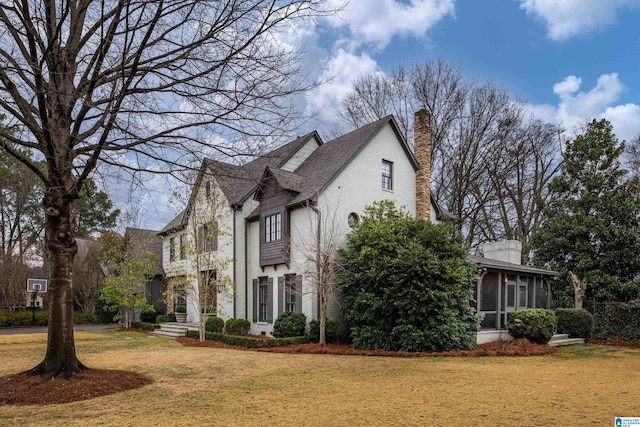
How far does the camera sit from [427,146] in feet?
63.2

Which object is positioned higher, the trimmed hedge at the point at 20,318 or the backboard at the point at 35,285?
the backboard at the point at 35,285

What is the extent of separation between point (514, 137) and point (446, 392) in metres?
22.7

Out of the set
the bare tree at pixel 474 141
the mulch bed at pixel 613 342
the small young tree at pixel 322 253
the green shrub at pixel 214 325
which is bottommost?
the mulch bed at pixel 613 342

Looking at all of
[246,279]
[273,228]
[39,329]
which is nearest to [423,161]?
[273,228]

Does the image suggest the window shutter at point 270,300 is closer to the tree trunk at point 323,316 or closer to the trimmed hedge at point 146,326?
the tree trunk at point 323,316

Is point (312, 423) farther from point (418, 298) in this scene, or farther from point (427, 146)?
point (427, 146)

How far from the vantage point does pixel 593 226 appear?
20.6 m

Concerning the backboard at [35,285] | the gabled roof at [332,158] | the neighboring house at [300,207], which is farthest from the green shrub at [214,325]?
the backboard at [35,285]

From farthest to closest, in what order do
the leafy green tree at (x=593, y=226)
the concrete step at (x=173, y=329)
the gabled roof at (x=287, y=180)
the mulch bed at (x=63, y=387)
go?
the leafy green tree at (x=593, y=226)
the concrete step at (x=173, y=329)
the gabled roof at (x=287, y=180)
the mulch bed at (x=63, y=387)

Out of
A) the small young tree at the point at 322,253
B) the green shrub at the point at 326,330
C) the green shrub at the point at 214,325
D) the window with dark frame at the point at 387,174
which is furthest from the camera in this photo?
the window with dark frame at the point at 387,174

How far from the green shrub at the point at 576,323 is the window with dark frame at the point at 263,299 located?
38.5 ft

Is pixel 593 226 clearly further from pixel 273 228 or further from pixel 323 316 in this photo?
pixel 273 228

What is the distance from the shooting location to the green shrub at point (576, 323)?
17.9 meters

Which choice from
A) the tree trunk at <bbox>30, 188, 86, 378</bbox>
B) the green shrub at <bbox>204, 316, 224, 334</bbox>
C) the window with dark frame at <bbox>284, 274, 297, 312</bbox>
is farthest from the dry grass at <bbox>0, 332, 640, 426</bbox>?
the green shrub at <bbox>204, 316, 224, 334</bbox>
